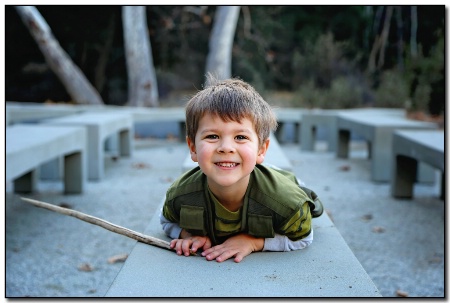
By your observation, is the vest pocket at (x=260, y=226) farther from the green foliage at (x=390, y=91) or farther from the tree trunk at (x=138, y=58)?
the tree trunk at (x=138, y=58)

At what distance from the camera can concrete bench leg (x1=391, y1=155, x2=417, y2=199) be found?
537 centimetres

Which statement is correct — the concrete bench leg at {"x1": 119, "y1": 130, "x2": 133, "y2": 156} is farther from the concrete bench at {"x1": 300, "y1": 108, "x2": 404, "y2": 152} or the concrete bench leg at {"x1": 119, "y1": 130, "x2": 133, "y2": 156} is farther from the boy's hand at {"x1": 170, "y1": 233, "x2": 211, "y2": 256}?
the boy's hand at {"x1": 170, "y1": 233, "x2": 211, "y2": 256}

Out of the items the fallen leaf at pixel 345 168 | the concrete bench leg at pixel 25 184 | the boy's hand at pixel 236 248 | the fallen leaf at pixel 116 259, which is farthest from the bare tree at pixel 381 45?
the boy's hand at pixel 236 248

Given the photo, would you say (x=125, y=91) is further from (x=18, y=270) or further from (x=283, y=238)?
(x=283, y=238)

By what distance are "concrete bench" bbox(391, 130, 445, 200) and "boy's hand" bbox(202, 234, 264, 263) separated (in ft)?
8.32

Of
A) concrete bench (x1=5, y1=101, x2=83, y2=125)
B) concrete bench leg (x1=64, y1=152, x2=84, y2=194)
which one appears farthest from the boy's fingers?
concrete bench (x1=5, y1=101, x2=83, y2=125)

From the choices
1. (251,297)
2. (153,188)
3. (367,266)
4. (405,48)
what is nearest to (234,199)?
(251,297)

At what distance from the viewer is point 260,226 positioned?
2.18 metres

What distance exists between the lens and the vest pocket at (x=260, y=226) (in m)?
2.16

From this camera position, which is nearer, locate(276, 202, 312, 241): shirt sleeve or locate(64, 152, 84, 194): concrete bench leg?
locate(276, 202, 312, 241): shirt sleeve

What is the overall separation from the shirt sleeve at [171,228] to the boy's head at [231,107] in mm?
435

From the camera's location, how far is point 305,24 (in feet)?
41.2

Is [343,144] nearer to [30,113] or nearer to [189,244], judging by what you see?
[30,113]

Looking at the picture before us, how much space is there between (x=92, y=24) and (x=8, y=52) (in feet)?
5.83
